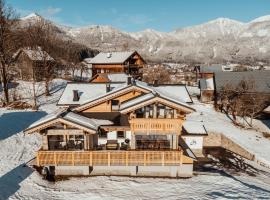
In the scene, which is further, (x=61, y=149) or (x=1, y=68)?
(x=1, y=68)

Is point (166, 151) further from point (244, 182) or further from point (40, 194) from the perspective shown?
point (40, 194)

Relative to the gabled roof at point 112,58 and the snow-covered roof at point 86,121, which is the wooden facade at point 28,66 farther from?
the snow-covered roof at point 86,121

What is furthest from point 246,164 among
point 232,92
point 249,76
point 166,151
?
point 249,76

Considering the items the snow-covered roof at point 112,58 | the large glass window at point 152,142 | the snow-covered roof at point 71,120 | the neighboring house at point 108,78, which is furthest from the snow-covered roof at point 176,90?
the snow-covered roof at point 112,58

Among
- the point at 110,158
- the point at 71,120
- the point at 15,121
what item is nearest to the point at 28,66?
the point at 15,121

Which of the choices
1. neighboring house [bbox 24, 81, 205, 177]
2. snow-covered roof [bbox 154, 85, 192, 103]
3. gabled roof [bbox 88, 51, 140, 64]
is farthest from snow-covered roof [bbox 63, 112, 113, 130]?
gabled roof [bbox 88, 51, 140, 64]

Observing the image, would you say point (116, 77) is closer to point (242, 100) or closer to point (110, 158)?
point (242, 100)
